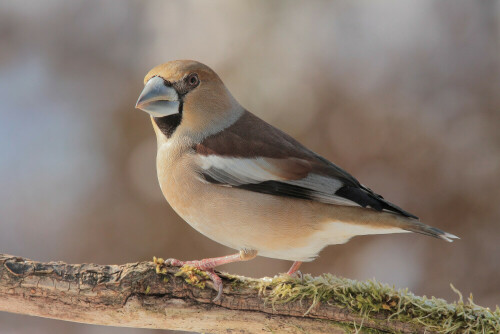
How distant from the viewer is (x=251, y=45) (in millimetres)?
4527

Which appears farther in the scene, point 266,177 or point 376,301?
point 266,177

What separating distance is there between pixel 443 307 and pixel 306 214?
2.49 feet

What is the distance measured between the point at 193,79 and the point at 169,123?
268mm

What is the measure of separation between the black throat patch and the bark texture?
0.74 meters

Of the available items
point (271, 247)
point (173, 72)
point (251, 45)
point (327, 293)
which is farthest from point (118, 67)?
point (327, 293)

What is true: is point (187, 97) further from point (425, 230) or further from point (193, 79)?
point (425, 230)

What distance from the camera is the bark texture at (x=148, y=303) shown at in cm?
234

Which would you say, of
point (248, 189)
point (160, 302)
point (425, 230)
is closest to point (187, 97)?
point (248, 189)

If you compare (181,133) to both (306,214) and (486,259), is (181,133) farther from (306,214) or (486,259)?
(486,259)

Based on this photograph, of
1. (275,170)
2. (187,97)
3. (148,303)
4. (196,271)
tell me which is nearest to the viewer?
(148,303)

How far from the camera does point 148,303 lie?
2.37 metres

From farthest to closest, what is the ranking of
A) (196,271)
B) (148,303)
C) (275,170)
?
(275,170) → (196,271) → (148,303)

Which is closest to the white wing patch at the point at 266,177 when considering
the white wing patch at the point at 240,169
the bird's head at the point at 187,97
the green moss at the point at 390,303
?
the white wing patch at the point at 240,169

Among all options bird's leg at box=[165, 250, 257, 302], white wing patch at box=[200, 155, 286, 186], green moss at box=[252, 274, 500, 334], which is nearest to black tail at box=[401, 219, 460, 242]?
green moss at box=[252, 274, 500, 334]
